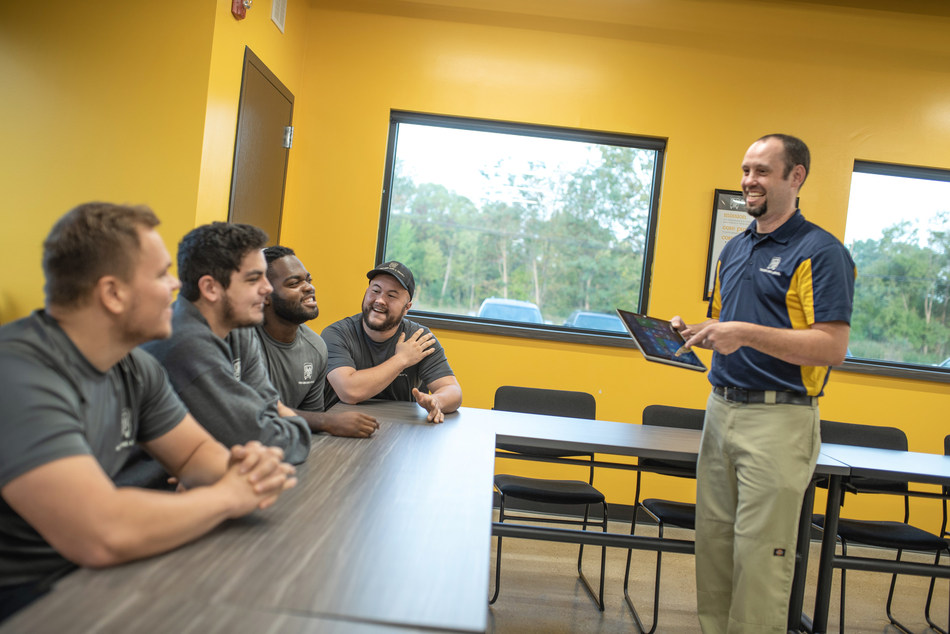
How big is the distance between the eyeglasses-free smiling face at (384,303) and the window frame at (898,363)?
3.21m

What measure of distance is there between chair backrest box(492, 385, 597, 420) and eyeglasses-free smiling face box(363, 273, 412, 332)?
92cm

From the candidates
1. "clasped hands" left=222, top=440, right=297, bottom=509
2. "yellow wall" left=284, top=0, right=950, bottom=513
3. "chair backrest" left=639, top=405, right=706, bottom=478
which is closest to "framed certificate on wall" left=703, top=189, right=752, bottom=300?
"yellow wall" left=284, top=0, right=950, bottom=513

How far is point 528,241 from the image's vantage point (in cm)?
474

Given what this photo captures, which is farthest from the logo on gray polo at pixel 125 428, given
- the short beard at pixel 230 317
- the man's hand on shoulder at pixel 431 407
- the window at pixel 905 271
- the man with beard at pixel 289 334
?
the window at pixel 905 271

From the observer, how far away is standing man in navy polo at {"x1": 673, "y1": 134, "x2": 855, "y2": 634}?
89.1 inches

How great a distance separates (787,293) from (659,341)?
1.49 feet

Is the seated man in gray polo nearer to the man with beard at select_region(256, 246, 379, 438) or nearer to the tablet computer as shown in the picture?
the man with beard at select_region(256, 246, 379, 438)

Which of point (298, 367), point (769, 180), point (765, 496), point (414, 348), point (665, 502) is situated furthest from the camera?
point (665, 502)

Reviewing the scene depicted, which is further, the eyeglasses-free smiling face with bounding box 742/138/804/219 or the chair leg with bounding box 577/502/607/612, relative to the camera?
the chair leg with bounding box 577/502/607/612

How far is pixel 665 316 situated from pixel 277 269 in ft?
9.30

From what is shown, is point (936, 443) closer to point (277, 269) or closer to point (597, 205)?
point (597, 205)

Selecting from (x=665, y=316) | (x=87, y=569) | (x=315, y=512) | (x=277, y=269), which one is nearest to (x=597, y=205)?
(x=665, y=316)

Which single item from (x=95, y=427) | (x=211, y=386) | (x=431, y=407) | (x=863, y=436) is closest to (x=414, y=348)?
(x=431, y=407)

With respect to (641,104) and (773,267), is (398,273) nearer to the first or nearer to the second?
(773,267)
